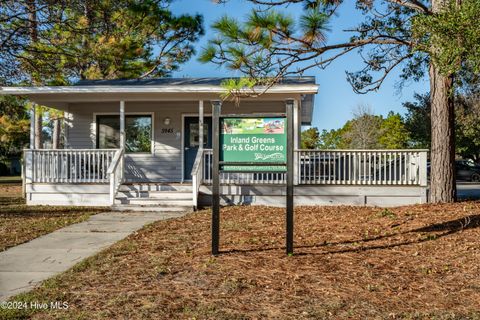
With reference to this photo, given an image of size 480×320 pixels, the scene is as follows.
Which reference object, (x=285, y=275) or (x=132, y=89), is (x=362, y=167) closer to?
(x=132, y=89)

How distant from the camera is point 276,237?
269 inches

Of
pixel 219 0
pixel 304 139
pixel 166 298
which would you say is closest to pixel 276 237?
A: pixel 166 298

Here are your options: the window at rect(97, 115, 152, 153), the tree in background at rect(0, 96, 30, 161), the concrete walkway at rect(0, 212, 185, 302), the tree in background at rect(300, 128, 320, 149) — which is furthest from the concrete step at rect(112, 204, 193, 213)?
the tree in background at rect(300, 128, 320, 149)

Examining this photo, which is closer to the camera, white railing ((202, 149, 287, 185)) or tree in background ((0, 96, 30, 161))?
white railing ((202, 149, 287, 185))

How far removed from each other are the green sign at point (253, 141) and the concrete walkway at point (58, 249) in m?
2.32

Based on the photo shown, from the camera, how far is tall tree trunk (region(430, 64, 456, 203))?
9305 mm

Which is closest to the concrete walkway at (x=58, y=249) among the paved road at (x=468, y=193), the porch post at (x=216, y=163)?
the porch post at (x=216, y=163)

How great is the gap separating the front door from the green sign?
7.44 m

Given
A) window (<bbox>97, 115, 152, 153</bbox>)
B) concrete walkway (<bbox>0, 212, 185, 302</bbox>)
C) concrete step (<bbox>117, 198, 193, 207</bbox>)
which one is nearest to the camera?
concrete walkway (<bbox>0, 212, 185, 302</bbox>)

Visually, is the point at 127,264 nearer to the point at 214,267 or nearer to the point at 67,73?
the point at 214,267

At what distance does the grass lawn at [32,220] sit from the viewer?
7.30 metres

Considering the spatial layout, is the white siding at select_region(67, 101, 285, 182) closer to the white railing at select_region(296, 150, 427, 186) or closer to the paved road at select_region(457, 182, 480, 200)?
the white railing at select_region(296, 150, 427, 186)

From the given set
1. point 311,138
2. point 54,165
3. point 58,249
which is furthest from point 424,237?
point 311,138

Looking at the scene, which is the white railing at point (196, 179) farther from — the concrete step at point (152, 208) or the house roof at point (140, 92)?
the house roof at point (140, 92)
